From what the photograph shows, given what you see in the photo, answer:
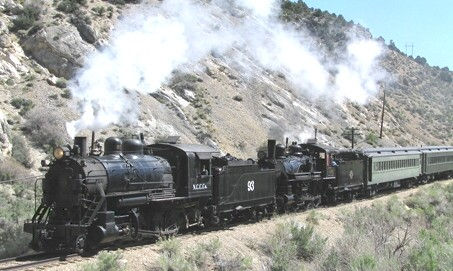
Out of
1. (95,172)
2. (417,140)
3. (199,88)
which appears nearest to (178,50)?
(199,88)

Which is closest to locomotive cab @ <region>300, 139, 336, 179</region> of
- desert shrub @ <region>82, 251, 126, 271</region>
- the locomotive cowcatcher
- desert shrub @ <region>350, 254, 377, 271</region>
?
the locomotive cowcatcher

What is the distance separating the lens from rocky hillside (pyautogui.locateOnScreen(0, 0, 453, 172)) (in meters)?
35.6

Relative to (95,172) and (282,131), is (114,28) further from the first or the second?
(95,172)

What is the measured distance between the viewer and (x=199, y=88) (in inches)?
1971

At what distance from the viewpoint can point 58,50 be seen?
41.2 metres

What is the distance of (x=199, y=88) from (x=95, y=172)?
37.0m

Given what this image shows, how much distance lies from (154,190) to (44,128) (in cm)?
2076

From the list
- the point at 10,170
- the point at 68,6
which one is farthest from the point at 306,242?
the point at 68,6

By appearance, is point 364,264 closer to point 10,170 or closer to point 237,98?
point 10,170

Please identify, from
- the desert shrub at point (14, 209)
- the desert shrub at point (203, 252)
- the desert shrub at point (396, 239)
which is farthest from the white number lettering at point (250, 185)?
the desert shrub at point (14, 209)

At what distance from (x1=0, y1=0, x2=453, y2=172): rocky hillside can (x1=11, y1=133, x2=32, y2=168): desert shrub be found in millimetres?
54

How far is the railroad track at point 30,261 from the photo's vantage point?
38.9ft

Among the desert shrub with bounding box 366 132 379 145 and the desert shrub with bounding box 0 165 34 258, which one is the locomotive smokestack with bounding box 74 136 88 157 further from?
the desert shrub with bounding box 366 132 379 145

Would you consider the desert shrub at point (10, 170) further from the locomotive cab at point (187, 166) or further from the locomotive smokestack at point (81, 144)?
the locomotive smokestack at point (81, 144)
